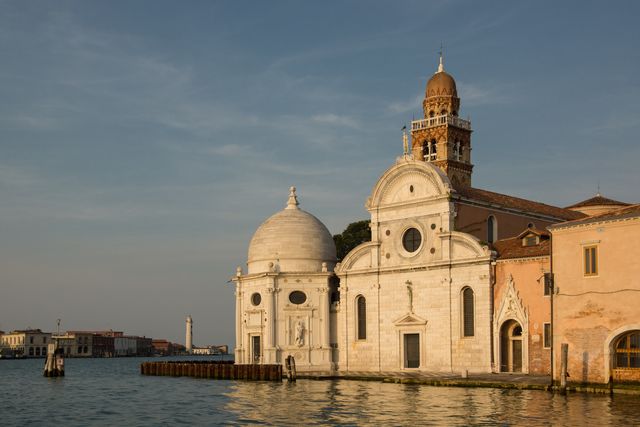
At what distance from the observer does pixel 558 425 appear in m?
28.3

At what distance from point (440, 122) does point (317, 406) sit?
36.4 m

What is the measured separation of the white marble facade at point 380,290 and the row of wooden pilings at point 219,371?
325cm

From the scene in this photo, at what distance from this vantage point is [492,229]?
176 feet

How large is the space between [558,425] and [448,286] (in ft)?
72.2

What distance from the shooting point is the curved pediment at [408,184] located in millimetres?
51438

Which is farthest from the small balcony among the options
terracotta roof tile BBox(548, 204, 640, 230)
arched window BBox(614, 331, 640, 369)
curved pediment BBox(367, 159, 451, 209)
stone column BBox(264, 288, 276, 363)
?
arched window BBox(614, 331, 640, 369)

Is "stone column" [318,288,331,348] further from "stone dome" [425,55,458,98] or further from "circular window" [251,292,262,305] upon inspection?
"stone dome" [425,55,458,98]

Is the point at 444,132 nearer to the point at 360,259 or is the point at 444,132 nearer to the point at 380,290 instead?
the point at 360,259

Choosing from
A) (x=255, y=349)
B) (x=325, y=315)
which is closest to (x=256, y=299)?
(x=255, y=349)

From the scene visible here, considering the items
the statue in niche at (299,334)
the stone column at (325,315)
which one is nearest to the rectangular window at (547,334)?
the stone column at (325,315)

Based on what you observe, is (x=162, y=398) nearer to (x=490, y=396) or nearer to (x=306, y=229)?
(x=490, y=396)

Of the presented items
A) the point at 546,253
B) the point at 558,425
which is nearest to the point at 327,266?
the point at 546,253

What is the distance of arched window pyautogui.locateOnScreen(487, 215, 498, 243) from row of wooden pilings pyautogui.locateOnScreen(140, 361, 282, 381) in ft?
44.3

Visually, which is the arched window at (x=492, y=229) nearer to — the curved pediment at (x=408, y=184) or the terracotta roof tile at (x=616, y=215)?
the curved pediment at (x=408, y=184)
